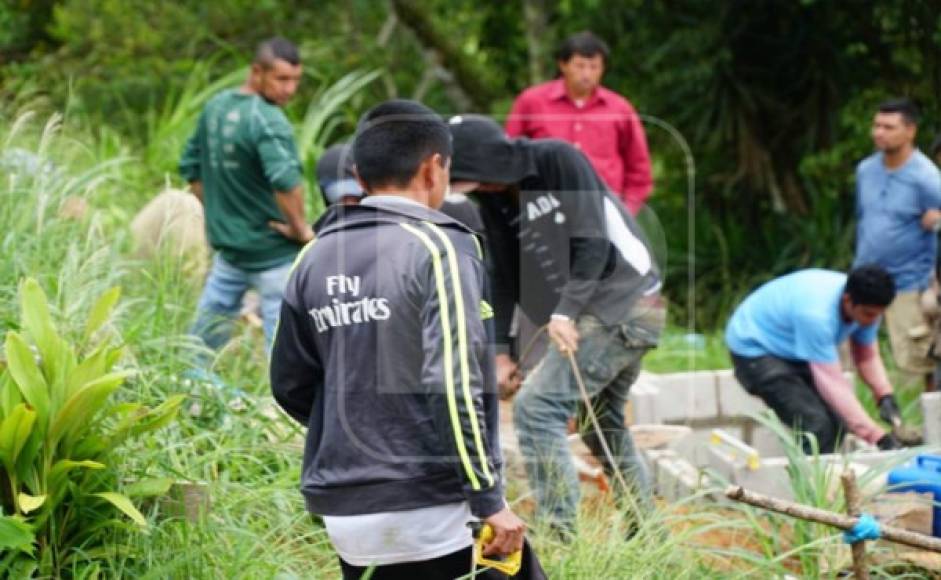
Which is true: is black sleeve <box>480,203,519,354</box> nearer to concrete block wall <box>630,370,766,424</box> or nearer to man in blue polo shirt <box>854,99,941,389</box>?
concrete block wall <box>630,370,766,424</box>

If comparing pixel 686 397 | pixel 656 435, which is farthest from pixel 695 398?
pixel 656 435

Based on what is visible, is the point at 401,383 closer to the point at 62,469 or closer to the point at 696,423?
the point at 62,469

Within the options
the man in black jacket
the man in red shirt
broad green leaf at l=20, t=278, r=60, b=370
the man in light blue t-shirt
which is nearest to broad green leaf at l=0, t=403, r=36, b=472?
broad green leaf at l=20, t=278, r=60, b=370

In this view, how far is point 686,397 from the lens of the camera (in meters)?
8.23

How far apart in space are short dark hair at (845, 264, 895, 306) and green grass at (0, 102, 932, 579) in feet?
3.60

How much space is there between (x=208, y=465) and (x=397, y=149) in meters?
1.70

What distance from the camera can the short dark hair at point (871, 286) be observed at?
22.3ft

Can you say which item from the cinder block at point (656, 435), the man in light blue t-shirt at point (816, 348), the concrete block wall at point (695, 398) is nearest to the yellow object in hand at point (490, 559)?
the man in light blue t-shirt at point (816, 348)

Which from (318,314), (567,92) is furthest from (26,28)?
(318,314)

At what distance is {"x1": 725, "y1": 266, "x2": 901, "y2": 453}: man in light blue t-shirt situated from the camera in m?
6.94

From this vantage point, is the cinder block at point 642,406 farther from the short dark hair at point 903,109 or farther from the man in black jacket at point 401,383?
the man in black jacket at point 401,383

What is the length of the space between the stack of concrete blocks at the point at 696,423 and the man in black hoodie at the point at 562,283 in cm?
61

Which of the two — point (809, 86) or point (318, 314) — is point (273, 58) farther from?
point (809, 86)

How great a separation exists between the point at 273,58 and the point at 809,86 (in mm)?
6276
